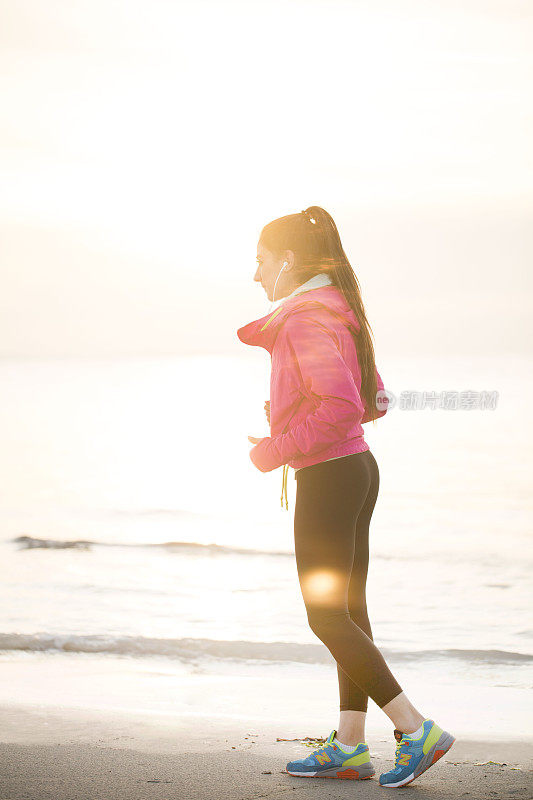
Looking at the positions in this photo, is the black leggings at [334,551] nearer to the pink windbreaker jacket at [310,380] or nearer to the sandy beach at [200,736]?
the pink windbreaker jacket at [310,380]

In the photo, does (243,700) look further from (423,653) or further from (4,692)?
(423,653)

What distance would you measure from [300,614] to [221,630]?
0.75 meters

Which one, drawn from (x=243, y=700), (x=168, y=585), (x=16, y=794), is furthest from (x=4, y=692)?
(x=168, y=585)

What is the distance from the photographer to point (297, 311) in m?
2.95

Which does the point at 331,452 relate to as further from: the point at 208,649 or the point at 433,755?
the point at 208,649

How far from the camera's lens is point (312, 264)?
3.08 metres

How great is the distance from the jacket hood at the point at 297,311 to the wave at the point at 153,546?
21.9 ft

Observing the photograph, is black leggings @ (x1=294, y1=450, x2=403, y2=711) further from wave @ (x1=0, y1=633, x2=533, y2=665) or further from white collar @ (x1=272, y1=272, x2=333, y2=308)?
wave @ (x1=0, y1=633, x2=533, y2=665)

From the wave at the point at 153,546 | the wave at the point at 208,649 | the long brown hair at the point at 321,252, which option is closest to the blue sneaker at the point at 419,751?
the long brown hair at the point at 321,252

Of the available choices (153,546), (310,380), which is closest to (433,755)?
(310,380)

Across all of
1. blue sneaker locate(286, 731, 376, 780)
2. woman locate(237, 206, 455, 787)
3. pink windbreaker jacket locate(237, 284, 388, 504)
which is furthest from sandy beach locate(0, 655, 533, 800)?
pink windbreaker jacket locate(237, 284, 388, 504)

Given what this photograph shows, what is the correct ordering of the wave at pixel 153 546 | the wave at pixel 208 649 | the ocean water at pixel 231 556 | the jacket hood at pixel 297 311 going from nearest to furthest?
1. the jacket hood at pixel 297 311
2. the wave at pixel 208 649
3. the ocean water at pixel 231 556
4. the wave at pixel 153 546

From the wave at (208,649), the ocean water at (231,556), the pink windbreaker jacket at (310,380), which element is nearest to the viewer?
the pink windbreaker jacket at (310,380)

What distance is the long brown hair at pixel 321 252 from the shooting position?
306cm
